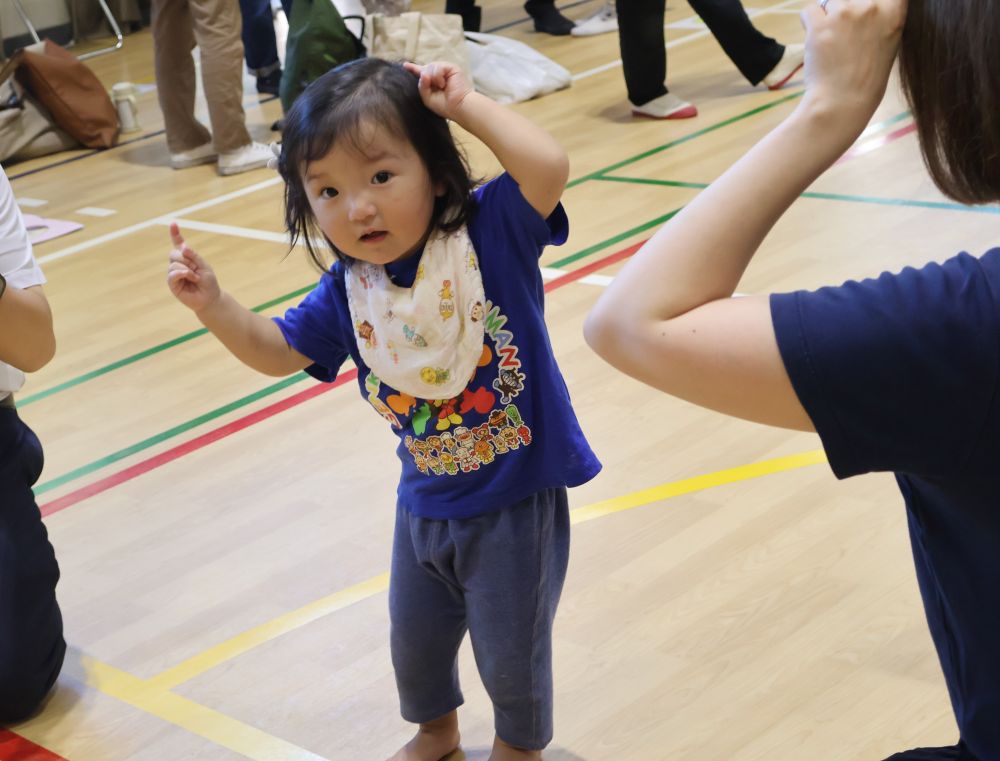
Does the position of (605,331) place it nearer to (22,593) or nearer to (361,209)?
(361,209)

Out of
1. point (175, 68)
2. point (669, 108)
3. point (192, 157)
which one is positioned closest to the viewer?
point (669, 108)

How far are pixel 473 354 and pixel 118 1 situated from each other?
1008 cm

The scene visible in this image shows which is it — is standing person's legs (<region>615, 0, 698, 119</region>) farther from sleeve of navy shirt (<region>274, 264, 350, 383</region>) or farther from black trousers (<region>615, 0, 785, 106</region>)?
sleeve of navy shirt (<region>274, 264, 350, 383</region>)

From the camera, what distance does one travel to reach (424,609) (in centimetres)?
182

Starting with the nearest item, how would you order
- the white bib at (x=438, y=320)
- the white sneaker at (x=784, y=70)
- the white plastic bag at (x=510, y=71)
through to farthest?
the white bib at (x=438, y=320), the white sneaker at (x=784, y=70), the white plastic bag at (x=510, y=71)

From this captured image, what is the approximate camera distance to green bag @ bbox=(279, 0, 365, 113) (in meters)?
5.40

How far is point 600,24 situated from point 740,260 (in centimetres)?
699

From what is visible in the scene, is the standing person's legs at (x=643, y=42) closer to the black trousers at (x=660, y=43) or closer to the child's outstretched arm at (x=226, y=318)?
the black trousers at (x=660, y=43)

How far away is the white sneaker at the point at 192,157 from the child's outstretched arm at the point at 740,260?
216 inches

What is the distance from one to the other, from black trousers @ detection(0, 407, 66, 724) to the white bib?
35.8 inches

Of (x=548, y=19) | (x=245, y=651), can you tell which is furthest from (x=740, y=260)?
(x=548, y=19)

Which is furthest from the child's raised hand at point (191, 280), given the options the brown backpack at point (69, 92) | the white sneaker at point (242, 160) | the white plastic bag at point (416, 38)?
the brown backpack at point (69, 92)

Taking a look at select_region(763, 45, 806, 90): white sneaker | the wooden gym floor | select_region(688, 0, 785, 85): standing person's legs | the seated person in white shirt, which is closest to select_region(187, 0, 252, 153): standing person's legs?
the wooden gym floor

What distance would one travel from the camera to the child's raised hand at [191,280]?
1.73 meters
